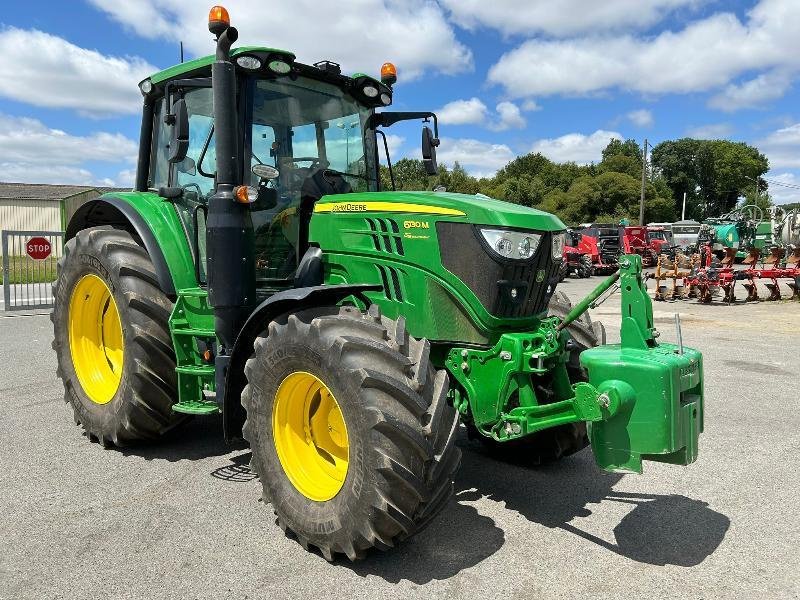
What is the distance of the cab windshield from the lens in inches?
170

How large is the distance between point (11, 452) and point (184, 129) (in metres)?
2.82

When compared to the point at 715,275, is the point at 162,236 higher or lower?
higher

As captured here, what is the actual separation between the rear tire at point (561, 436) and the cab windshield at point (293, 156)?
1.80 metres

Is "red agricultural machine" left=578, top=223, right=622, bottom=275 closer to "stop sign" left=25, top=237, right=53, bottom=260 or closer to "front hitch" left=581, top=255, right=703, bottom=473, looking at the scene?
"stop sign" left=25, top=237, right=53, bottom=260

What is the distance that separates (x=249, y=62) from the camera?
407 centimetres

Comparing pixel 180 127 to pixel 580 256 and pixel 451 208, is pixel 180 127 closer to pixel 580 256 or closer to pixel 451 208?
pixel 451 208

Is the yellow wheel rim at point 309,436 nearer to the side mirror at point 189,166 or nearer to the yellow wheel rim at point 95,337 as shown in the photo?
the side mirror at point 189,166

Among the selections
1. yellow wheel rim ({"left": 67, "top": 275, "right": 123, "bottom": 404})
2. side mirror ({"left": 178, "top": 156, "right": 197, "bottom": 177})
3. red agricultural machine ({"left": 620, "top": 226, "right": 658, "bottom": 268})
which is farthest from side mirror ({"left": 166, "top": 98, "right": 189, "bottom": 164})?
red agricultural machine ({"left": 620, "top": 226, "right": 658, "bottom": 268})

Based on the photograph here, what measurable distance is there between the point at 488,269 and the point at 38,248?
538 inches

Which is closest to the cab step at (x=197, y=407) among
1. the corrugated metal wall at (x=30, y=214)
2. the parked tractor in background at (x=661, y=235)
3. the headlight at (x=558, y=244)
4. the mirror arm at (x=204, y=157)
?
the mirror arm at (x=204, y=157)

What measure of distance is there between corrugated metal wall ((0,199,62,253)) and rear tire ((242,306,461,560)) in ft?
151

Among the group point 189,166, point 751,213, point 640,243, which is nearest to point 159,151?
point 189,166

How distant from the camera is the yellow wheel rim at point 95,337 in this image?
5.20 metres

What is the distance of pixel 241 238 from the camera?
4031mm
